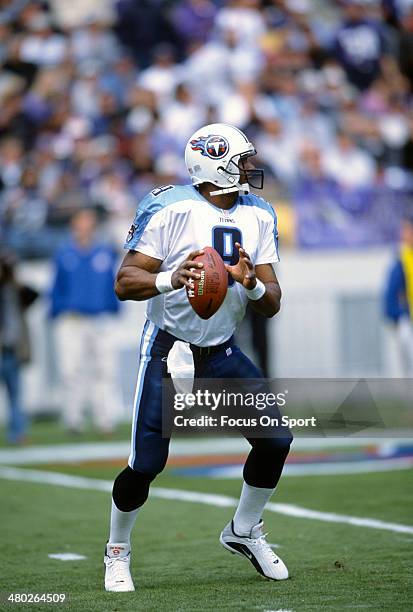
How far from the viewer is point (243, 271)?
483cm

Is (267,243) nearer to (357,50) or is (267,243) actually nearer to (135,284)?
(135,284)

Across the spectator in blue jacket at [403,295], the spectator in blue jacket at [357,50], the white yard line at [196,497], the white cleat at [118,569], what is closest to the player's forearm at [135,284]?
the white cleat at [118,569]

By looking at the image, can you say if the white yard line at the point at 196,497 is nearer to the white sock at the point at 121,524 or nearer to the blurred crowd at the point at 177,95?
the white sock at the point at 121,524

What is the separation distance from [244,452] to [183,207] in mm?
5600

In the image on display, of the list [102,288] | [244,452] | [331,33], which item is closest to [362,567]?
A: [244,452]

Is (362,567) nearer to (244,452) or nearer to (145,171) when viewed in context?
(244,452)

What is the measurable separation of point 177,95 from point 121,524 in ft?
35.6

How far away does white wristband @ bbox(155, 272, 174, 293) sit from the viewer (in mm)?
4773

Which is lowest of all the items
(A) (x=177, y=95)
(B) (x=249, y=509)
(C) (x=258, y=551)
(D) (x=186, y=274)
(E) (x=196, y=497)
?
(E) (x=196, y=497)

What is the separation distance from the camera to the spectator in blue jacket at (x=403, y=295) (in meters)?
11.0

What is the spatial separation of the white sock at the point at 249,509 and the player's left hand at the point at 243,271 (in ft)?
3.03

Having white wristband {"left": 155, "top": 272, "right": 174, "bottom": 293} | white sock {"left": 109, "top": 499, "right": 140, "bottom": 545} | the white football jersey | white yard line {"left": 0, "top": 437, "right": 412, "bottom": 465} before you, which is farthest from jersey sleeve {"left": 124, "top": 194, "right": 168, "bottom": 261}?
white yard line {"left": 0, "top": 437, "right": 412, "bottom": 465}

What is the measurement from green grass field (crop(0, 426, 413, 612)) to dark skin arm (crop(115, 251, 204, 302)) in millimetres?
1204

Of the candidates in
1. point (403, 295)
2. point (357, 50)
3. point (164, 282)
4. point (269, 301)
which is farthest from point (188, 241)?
point (357, 50)
